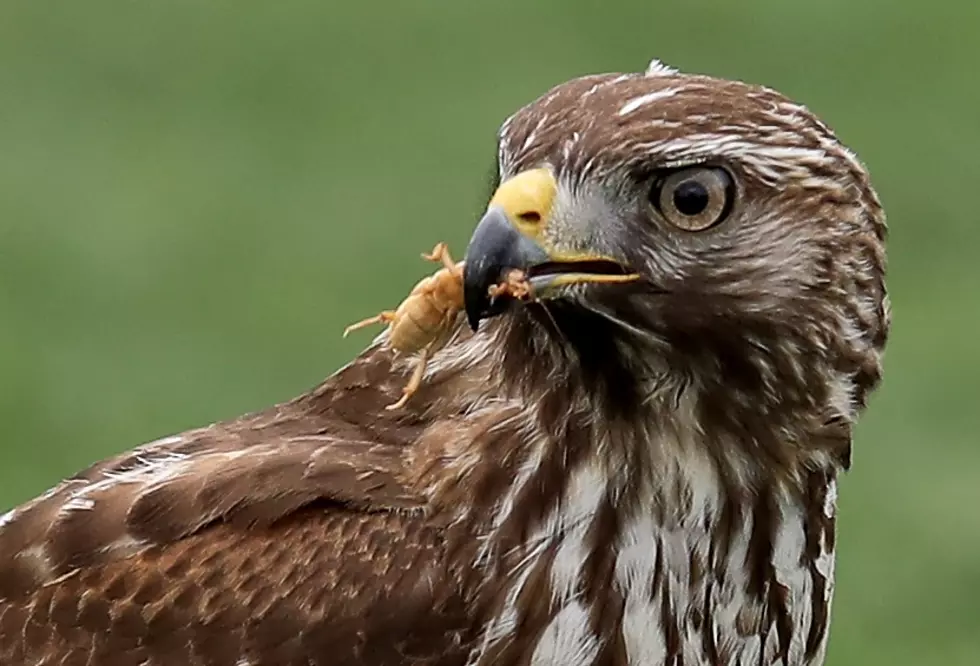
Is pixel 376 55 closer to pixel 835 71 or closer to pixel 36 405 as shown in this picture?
pixel 835 71

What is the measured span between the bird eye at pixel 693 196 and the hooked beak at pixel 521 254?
0.53 ft

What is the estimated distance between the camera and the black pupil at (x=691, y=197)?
14.8 feet

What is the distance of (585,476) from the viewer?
482 cm

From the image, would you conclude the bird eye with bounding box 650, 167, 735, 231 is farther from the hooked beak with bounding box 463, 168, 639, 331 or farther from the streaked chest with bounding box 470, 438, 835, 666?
the streaked chest with bounding box 470, 438, 835, 666

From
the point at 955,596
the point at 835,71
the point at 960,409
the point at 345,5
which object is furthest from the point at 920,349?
the point at 345,5

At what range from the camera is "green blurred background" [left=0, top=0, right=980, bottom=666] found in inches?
404

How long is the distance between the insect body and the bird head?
18 centimetres

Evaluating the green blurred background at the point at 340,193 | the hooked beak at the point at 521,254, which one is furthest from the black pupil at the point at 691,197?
the green blurred background at the point at 340,193

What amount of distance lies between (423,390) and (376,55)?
9.40 meters

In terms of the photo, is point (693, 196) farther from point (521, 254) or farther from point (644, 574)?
point (644, 574)

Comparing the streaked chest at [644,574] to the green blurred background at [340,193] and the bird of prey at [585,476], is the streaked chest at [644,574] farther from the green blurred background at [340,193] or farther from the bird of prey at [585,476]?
the green blurred background at [340,193]

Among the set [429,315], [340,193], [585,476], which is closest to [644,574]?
[585,476]

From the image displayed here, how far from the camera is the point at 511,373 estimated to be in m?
4.87

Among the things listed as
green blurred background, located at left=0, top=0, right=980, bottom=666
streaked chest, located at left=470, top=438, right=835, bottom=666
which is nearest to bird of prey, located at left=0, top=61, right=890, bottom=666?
streaked chest, located at left=470, top=438, right=835, bottom=666
